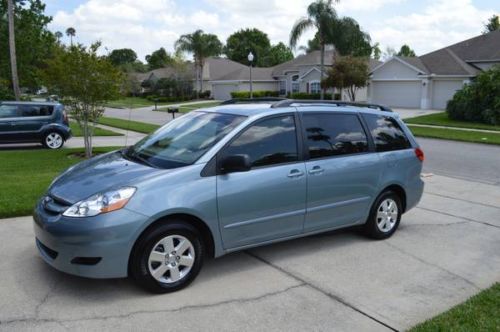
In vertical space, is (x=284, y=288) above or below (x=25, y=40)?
below

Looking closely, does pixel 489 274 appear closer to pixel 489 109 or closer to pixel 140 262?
pixel 140 262

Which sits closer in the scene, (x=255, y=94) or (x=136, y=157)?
(x=136, y=157)

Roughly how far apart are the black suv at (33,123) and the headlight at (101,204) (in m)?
11.8

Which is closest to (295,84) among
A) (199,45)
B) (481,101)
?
(199,45)

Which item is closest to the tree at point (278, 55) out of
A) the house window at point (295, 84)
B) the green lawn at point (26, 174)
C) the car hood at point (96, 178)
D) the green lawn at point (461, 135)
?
the house window at point (295, 84)

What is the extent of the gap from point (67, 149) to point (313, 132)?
37.2 ft

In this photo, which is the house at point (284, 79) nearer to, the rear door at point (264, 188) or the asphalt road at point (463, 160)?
the asphalt road at point (463, 160)

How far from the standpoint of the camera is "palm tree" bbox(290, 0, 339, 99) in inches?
1480

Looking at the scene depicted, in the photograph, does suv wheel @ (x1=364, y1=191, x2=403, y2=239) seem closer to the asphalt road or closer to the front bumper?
the front bumper

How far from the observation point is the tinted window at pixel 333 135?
5398 mm

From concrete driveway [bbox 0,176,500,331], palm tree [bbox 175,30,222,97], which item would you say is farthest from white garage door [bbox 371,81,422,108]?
concrete driveway [bbox 0,176,500,331]

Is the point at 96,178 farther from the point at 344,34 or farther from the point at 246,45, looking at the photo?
the point at 246,45

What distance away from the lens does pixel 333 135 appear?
220 inches

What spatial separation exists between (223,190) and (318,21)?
3572cm
